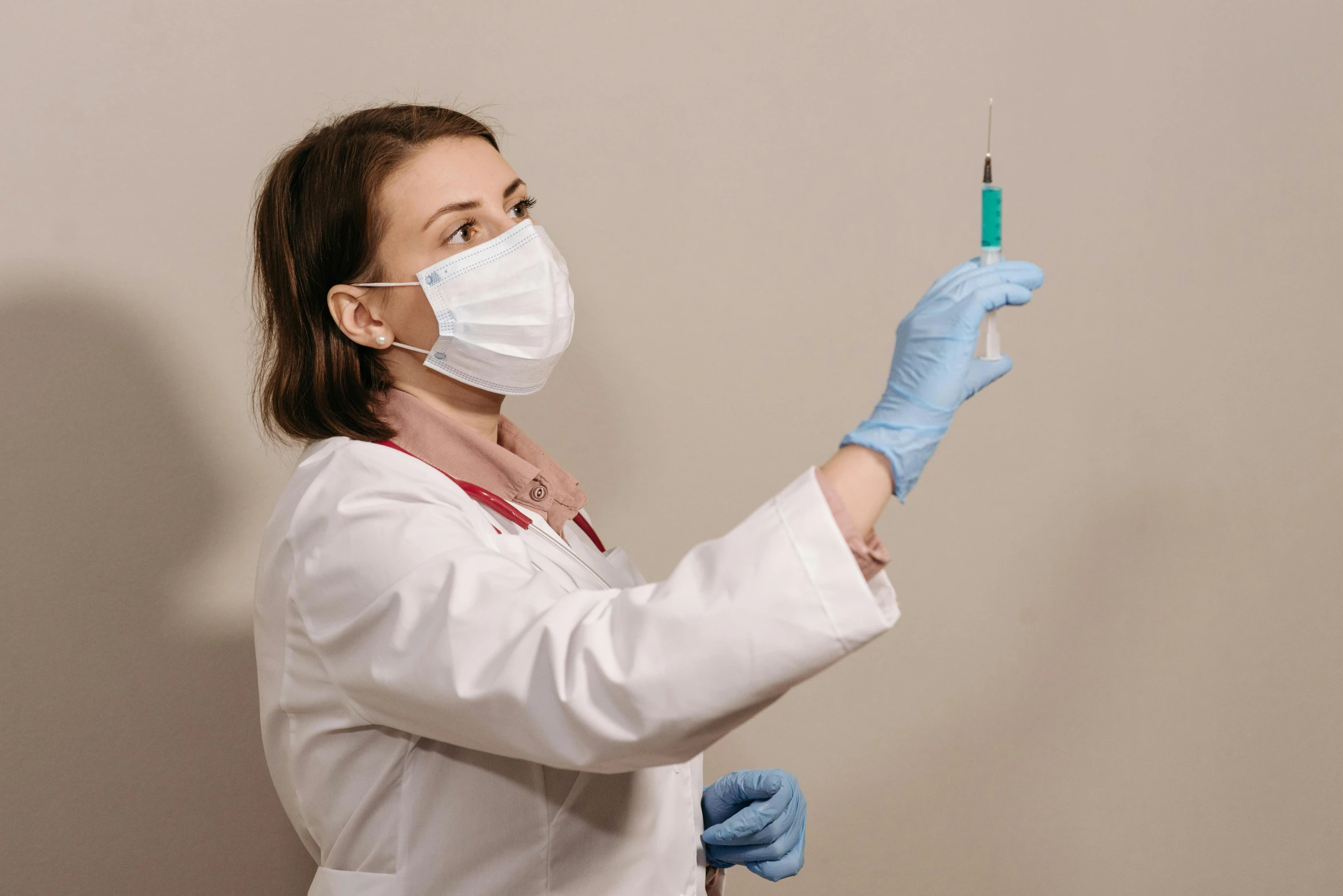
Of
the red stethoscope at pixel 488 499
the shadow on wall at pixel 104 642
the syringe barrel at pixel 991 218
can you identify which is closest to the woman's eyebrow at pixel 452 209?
the red stethoscope at pixel 488 499

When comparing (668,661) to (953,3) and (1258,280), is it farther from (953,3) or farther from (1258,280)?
(1258,280)

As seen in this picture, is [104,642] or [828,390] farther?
[828,390]

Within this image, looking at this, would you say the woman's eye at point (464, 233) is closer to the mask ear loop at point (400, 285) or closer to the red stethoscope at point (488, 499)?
the mask ear loop at point (400, 285)

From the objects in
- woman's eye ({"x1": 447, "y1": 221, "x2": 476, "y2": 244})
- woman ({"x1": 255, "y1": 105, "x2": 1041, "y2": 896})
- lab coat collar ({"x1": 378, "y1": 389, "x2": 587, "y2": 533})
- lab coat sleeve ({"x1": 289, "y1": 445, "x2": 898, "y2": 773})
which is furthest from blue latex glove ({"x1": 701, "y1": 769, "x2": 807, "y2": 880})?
woman's eye ({"x1": 447, "y1": 221, "x2": 476, "y2": 244})

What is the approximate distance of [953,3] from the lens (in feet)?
5.96

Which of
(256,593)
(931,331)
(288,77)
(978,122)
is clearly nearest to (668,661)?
(931,331)

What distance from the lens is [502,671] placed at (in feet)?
2.65

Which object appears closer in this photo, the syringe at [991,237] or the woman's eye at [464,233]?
the syringe at [991,237]

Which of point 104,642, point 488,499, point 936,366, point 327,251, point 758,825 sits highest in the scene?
point 327,251

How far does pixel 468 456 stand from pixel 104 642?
2.66ft

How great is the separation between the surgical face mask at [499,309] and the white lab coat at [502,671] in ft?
0.52

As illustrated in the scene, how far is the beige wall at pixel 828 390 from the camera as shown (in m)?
1.58

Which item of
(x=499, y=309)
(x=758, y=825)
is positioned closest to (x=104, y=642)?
(x=499, y=309)

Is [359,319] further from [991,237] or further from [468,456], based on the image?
[991,237]
